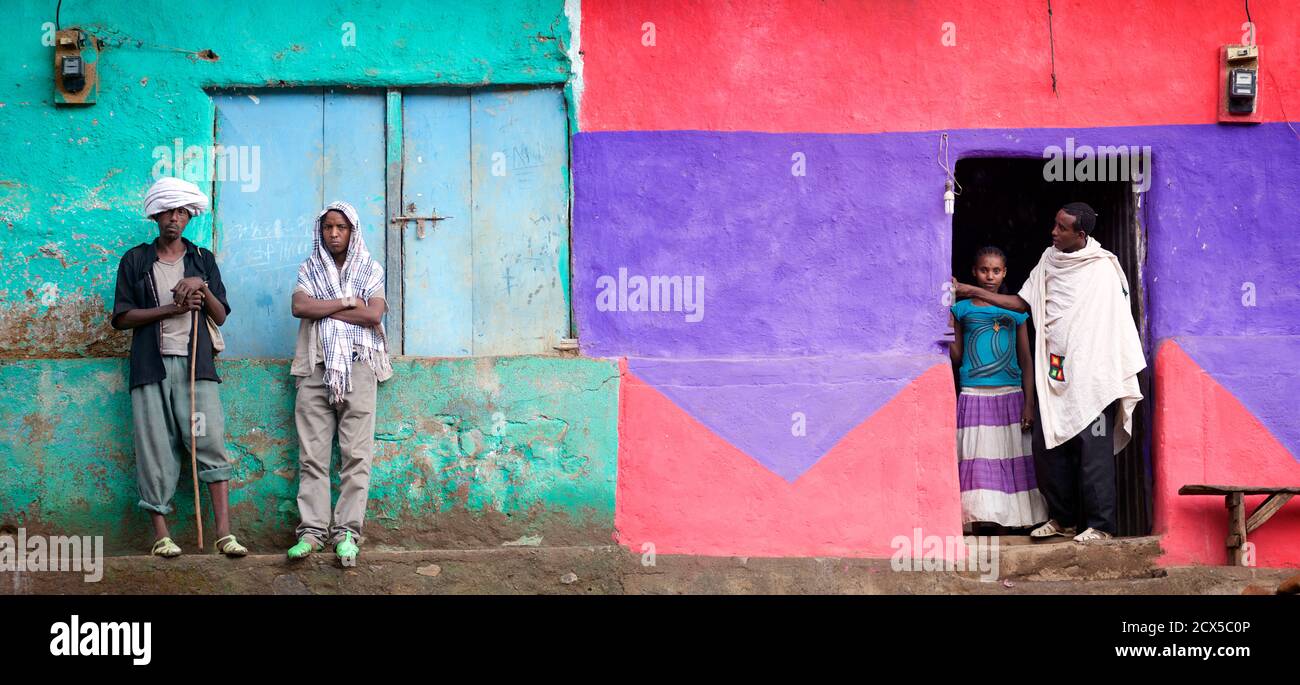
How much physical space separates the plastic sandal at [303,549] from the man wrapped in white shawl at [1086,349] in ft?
12.1

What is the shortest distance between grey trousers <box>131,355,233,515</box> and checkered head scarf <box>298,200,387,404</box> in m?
0.60

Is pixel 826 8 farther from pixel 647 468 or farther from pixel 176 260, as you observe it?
pixel 176 260

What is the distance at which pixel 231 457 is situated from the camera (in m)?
7.56

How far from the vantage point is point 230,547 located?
23.1 ft

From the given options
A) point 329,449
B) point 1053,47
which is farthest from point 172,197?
point 1053,47

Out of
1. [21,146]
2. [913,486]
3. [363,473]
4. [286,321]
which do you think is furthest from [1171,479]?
[21,146]

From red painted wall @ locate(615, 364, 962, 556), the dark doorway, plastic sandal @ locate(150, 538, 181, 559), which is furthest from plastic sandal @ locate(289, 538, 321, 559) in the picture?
the dark doorway

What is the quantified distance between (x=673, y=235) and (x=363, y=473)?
6.42ft

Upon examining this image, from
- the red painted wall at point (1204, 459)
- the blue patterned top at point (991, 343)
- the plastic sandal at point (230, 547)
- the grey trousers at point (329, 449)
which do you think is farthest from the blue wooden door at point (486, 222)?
the red painted wall at point (1204, 459)

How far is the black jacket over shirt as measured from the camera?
7.21 metres

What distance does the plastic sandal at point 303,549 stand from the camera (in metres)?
7.05

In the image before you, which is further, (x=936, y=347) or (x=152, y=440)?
(x=936, y=347)

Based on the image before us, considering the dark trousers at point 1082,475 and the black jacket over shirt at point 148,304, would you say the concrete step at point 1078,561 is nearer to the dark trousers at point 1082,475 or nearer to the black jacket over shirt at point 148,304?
the dark trousers at point 1082,475

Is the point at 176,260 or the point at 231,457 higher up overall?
the point at 176,260
